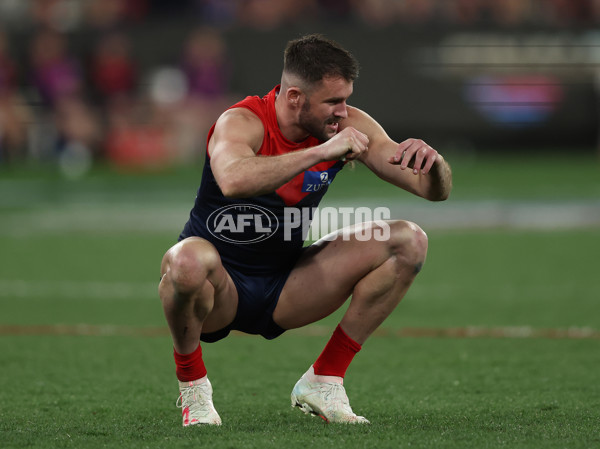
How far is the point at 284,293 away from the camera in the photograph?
15.6 ft

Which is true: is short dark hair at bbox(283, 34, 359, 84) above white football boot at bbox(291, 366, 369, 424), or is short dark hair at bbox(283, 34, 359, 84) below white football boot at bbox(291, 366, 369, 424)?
above

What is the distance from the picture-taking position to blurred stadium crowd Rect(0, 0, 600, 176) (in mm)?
18438

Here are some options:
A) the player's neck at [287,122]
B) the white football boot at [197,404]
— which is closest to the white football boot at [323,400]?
the white football boot at [197,404]

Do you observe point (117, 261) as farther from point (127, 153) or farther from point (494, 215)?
point (127, 153)

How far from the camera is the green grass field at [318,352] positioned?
4121 millimetres

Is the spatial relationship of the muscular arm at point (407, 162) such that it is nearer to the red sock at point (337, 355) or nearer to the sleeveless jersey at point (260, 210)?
the sleeveless jersey at point (260, 210)

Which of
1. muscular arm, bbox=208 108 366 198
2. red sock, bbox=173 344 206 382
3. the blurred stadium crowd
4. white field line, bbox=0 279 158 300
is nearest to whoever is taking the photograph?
muscular arm, bbox=208 108 366 198

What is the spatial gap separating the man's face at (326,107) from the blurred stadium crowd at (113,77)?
1384cm

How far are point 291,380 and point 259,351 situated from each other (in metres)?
0.84

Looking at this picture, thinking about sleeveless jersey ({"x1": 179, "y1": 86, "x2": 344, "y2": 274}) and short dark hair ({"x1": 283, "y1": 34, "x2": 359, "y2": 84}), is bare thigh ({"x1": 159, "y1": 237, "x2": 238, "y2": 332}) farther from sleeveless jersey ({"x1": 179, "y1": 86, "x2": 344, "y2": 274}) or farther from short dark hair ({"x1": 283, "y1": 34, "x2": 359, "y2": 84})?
short dark hair ({"x1": 283, "y1": 34, "x2": 359, "y2": 84})

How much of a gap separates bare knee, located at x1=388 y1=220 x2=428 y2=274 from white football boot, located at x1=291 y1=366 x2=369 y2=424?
0.63 m

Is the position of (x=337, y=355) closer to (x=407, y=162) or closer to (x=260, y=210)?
(x=260, y=210)

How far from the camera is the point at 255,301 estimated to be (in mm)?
4672

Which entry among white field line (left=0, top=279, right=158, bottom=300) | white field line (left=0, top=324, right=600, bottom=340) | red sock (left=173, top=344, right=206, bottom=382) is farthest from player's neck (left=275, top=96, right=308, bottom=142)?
white field line (left=0, top=279, right=158, bottom=300)
